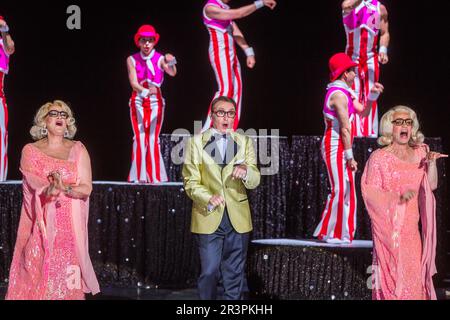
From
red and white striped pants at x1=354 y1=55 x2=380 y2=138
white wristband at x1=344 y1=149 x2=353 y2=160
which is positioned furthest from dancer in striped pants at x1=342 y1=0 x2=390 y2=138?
white wristband at x1=344 y1=149 x2=353 y2=160

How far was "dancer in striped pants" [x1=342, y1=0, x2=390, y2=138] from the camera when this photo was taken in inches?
255

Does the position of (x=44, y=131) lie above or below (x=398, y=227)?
above

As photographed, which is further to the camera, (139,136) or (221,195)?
(139,136)

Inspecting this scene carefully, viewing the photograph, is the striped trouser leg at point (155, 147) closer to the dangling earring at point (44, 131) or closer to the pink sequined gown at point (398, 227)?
the dangling earring at point (44, 131)

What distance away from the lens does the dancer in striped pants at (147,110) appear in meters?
6.84

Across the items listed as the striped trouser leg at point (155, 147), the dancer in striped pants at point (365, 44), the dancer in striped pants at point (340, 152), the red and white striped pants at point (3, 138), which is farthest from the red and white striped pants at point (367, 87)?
the red and white striped pants at point (3, 138)

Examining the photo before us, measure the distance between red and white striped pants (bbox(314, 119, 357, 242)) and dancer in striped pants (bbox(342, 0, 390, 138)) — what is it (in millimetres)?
443

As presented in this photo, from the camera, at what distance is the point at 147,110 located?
270 inches

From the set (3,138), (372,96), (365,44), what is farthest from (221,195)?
(3,138)

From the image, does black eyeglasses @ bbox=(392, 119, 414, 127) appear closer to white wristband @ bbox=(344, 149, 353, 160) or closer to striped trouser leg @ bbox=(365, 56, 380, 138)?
white wristband @ bbox=(344, 149, 353, 160)

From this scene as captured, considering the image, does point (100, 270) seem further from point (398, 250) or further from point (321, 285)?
point (398, 250)

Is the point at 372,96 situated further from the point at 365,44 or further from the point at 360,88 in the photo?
the point at 365,44

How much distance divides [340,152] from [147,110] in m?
1.63

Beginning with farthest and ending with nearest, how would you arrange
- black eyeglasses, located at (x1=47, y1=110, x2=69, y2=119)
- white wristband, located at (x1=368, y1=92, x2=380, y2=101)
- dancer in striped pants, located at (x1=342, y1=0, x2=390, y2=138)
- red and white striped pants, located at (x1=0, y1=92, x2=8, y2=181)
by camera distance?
1. red and white striped pants, located at (x1=0, y1=92, x2=8, y2=181)
2. dancer in striped pants, located at (x1=342, y1=0, x2=390, y2=138)
3. white wristband, located at (x1=368, y1=92, x2=380, y2=101)
4. black eyeglasses, located at (x1=47, y1=110, x2=69, y2=119)
